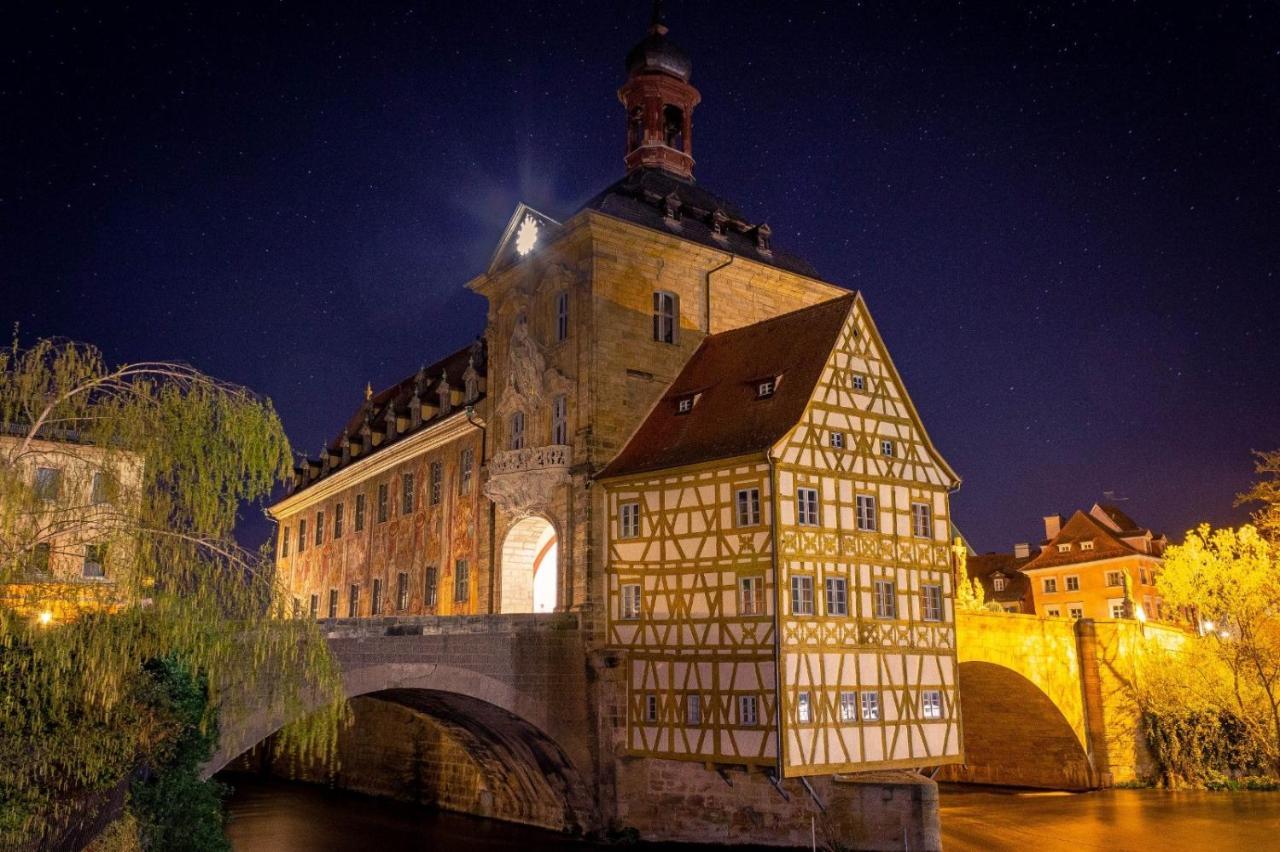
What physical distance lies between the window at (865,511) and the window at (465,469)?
13.1 metres

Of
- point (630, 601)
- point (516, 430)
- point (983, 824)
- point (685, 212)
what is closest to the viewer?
point (630, 601)

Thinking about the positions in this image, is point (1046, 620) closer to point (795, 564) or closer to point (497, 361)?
point (795, 564)

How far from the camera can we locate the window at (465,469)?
34.2 m

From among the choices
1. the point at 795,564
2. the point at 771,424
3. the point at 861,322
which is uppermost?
the point at 861,322

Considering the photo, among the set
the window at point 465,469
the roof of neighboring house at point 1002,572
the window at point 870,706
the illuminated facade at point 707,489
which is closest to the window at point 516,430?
the illuminated facade at point 707,489

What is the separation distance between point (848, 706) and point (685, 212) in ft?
48.0

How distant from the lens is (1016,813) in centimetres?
3152

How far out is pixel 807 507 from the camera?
24047 millimetres

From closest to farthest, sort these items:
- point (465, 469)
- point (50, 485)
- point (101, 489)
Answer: point (50, 485)
point (101, 489)
point (465, 469)

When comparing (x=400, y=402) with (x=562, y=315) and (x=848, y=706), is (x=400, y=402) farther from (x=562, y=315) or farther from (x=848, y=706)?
(x=848, y=706)

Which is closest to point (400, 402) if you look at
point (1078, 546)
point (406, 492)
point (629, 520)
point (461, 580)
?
point (406, 492)

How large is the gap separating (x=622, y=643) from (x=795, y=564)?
4615mm

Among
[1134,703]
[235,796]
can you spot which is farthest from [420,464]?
[1134,703]

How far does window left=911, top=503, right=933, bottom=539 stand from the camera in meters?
26.2
